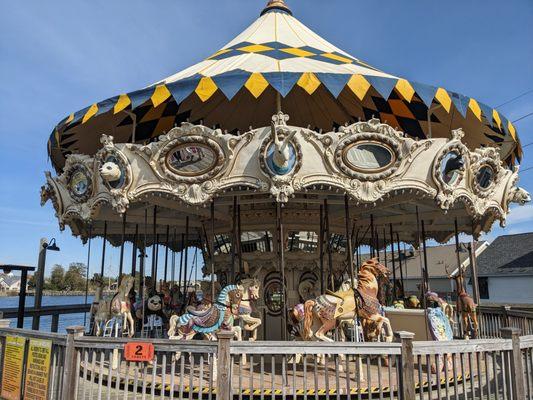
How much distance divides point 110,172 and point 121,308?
2693 mm

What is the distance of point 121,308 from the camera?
8.24 meters

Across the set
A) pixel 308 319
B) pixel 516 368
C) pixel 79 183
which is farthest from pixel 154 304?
pixel 516 368

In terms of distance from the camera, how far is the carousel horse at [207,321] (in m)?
6.92

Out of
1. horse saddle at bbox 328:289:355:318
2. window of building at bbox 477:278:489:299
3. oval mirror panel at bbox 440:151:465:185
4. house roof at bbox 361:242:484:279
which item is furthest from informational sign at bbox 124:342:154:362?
house roof at bbox 361:242:484:279

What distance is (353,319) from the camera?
7.12 m

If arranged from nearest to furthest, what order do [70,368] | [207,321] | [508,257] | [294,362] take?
[70,368] → [294,362] → [207,321] → [508,257]

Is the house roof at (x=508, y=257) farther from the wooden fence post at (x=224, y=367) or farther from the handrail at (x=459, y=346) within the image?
the wooden fence post at (x=224, y=367)

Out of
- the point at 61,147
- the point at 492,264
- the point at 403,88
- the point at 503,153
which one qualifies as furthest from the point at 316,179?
the point at 492,264

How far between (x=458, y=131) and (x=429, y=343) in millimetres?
4482

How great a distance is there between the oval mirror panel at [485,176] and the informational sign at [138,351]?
6856mm

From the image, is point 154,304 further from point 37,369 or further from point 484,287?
point 484,287

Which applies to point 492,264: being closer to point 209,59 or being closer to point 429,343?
point 209,59

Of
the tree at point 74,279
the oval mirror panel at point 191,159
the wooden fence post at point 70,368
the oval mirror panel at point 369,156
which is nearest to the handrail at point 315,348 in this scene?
the wooden fence post at point 70,368

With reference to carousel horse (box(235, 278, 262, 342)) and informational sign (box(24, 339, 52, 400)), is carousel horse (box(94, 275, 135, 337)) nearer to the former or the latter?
carousel horse (box(235, 278, 262, 342))
